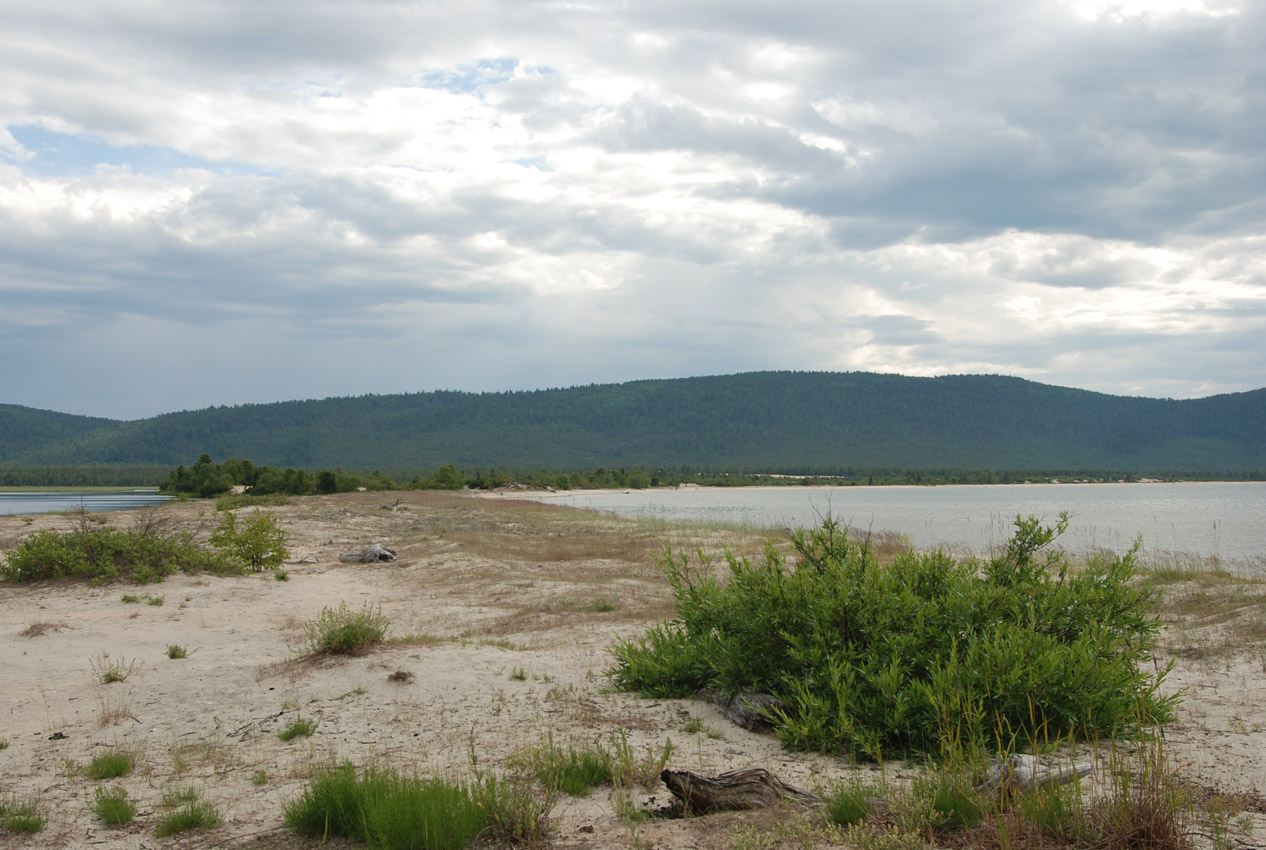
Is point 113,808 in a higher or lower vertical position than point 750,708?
lower

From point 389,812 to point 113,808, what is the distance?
2.03 m

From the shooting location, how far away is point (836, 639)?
6.38m

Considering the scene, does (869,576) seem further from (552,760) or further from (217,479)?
(217,479)

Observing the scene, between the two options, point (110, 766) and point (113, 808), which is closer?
point (113, 808)

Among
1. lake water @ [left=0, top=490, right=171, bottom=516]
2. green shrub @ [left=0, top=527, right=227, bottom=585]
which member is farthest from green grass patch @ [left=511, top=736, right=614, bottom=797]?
lake water @ [left=0, top=490, right=171, bottom=516]

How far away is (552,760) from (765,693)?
2149 millimetres

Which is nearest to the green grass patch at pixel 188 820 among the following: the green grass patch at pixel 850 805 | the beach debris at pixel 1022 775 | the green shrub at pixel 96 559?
the green grass patch at pixel 850 805

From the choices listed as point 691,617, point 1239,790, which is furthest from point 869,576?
point 1239,790

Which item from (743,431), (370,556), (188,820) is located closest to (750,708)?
(188,820)

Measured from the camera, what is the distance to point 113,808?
16.8 feet

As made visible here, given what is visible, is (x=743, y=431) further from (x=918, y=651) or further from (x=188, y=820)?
(x=188, y=820)

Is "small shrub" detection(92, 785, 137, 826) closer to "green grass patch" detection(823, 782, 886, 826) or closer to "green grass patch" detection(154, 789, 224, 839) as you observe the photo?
"green grass patch" detection(154, 789, 224, 839)

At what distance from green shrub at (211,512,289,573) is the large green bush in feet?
41.3

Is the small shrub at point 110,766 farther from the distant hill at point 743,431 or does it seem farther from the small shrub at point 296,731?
the distant hill at point 743,431
